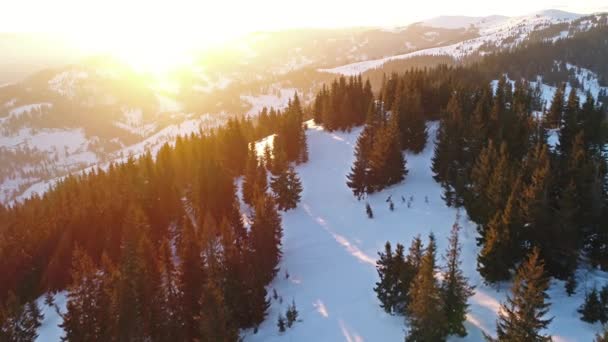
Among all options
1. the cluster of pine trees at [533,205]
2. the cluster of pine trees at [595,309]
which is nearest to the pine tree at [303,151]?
the cluster of pine trees at [533,205]

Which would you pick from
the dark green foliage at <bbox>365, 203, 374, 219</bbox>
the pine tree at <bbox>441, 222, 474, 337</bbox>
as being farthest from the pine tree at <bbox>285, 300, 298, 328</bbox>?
the dark green foliage at <bbox>365, 203, 374, 219</bbox>

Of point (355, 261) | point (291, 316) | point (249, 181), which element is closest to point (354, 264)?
A: point (355, 261)

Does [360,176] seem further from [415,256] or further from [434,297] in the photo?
[434,297]

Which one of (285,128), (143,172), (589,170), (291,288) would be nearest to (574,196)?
(589,170)

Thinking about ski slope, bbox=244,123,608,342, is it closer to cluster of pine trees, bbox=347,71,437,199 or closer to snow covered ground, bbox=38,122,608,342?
snow covered ground, bbox=38,122,608,342

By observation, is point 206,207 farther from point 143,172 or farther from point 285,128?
point 285,128

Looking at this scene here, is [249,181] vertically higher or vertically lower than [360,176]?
lower

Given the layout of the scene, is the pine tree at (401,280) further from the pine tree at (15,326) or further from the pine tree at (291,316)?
the pine tree at (15,326)
